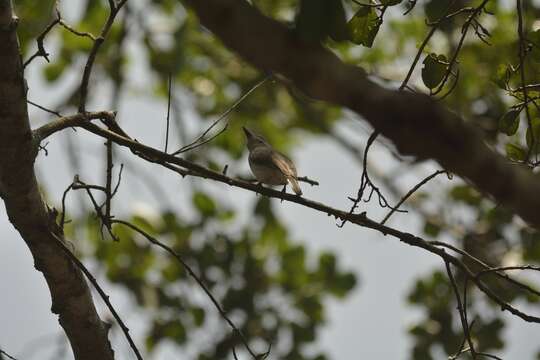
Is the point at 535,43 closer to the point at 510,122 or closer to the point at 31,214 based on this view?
the point at 510,122

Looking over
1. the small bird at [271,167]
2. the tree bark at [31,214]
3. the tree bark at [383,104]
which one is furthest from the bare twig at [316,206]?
the small bird at [271,167]

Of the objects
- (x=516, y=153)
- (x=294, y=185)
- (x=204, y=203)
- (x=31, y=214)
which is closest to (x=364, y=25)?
(x=516, y=153)

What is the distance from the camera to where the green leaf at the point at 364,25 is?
277cm

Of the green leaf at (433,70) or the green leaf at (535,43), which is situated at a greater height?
the green leaf at (535,43)

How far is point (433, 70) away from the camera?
2.81 m

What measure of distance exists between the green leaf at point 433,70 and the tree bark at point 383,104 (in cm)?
155

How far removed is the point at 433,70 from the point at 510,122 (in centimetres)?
35

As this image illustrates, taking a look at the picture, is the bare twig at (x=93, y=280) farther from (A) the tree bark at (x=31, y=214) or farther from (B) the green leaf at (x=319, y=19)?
(B) the green leaf at (x=319, y=19)

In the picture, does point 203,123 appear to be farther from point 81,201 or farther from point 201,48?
point 81,201

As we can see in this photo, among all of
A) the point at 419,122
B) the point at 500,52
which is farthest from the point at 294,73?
the point at 500,52

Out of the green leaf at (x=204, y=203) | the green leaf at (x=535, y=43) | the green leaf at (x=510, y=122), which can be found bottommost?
the green leaf at (x=510, y=122)

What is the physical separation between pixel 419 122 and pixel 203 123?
7983 millimetres

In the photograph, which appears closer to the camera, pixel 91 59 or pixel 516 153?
pixel 91 59

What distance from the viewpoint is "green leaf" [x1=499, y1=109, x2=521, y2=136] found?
114 inches
